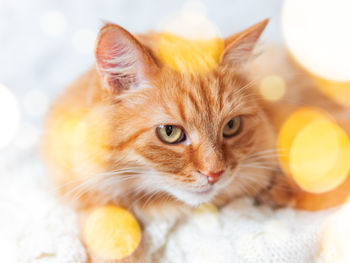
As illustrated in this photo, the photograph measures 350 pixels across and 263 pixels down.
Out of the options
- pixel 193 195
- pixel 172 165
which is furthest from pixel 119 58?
pixel 193 195

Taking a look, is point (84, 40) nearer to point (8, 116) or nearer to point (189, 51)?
point (8, 116)

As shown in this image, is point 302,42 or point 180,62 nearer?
point 180,62

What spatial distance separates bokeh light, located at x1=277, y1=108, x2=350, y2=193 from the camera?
4.00 ft

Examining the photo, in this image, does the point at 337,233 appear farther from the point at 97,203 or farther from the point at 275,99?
the point at 97,203

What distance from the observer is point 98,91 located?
1.09m

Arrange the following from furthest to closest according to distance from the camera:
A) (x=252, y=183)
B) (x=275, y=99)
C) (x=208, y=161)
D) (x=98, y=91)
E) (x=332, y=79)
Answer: (x=332, y=79), (x=275, y=99), (x=252, y=183), (x=98, y=91), (x=208, y=161)

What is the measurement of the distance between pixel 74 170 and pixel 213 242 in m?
0.52

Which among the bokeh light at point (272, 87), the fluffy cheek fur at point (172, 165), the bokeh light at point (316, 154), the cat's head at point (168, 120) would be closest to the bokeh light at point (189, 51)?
the cat's head at point (168, 120)

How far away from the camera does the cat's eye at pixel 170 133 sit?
102cm

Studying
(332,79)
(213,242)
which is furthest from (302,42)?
(213,242)

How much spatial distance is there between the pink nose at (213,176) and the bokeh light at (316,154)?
0.35 meters

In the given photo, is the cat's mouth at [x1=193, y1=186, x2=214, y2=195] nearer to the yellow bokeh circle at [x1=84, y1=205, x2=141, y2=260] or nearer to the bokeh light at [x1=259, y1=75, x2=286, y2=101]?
the yellow bokeh circle at [x1=84, y1=205, x2=141, y2=260]

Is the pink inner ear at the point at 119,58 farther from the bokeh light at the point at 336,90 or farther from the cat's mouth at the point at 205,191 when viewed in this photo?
Result: the bokeh light at the point at 336,90

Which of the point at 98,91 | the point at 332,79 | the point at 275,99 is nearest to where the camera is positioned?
the point at 98,91
